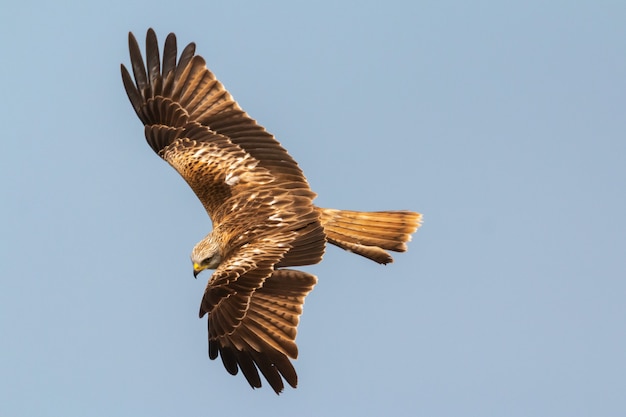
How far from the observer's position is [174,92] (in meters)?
15.0

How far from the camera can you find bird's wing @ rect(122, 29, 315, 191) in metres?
14.8

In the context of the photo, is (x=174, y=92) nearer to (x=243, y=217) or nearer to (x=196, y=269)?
(x=243, y=217)

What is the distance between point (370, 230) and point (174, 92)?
2750 millimetres

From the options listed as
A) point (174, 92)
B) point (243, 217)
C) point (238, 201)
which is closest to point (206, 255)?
point (243, 217)

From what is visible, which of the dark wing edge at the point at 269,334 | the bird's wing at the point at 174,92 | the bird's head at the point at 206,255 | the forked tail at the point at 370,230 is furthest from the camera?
the bird's wing at the point at 174,92

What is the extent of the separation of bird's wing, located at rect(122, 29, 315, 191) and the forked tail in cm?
160

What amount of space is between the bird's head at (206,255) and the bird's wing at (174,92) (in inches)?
59.8

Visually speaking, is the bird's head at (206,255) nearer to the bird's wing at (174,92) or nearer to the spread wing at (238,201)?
the spread wing at (238,201)

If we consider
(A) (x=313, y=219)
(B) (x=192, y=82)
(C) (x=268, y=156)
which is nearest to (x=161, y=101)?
(B) (x=192, y=82)

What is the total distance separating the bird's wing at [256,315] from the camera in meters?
12.2

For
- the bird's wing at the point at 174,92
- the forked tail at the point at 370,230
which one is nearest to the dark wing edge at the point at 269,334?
the forked tail at the point at 370,230

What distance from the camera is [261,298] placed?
1258 centimetres

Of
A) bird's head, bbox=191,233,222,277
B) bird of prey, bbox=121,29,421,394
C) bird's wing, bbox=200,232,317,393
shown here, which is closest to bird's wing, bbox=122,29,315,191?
bird of prey, bbox=121,29,421,394

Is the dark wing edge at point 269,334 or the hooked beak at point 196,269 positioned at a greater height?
the hooked beak at point 196,269
